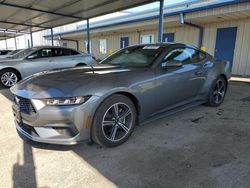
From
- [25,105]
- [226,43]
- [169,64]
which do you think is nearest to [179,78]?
[169,64]

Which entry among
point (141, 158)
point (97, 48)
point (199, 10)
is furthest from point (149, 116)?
point (97, 48)

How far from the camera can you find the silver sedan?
664 cm

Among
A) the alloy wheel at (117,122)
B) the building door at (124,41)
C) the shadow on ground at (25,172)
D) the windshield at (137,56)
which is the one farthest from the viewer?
the building door at (124,41)

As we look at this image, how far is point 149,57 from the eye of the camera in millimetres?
3385

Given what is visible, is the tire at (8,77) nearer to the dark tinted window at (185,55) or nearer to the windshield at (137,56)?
the windshield at (137,56)

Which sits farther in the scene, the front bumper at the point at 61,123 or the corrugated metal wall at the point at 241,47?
the corrugated metal wall at the point at 241,47

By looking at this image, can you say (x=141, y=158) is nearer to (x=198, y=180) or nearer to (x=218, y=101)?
(x=198, y=180)

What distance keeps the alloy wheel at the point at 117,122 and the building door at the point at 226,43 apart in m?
9.17

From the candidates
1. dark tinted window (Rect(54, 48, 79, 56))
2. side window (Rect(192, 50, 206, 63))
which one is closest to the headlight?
side window (Rect(192, 50, 206, 63))

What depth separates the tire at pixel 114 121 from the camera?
8.30ft

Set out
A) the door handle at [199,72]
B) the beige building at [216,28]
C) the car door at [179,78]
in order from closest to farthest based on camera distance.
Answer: the car door at [179,78] → the door handle at [199,72] → the beige building at [216,28]

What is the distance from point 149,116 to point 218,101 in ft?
7.69

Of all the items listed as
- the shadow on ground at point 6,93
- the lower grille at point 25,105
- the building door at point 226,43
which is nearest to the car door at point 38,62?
the shadow on ground at point 6,93

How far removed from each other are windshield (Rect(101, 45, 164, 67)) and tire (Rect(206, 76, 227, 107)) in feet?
5.51
